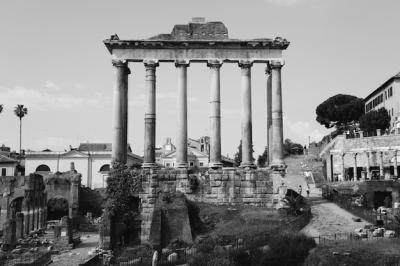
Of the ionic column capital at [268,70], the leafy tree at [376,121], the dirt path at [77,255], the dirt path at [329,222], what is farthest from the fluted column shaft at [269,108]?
the leafy tree at [376,121]

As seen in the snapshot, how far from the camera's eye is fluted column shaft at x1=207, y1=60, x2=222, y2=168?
3253cm

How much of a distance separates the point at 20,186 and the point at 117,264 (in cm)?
3593

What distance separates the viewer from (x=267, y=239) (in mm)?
22062

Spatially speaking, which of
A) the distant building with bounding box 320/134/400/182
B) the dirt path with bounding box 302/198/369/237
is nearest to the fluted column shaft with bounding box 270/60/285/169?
the dirt path with bounding box 302/198/369/237

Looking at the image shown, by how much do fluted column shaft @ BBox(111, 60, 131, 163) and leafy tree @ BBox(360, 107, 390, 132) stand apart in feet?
136

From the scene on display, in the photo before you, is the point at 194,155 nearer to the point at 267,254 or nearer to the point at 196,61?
the point at 196,61

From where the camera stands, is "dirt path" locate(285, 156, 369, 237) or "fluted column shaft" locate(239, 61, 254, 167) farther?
"fluted column shaft" locate(239, 61, 254, 167)

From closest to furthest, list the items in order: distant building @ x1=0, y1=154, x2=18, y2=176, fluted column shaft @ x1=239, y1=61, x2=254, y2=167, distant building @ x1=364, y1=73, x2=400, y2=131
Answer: fluted column shaft @ x1=239, y1=61, x2=254, y2=167 < distant building @ x1=364, y1=73, x2=400, y2=131 < distant building @ x1=0, y1=154, x2=18, y2=176

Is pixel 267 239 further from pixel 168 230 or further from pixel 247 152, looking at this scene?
pixel 247 152

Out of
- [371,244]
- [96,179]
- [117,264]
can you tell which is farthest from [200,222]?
[96,179]

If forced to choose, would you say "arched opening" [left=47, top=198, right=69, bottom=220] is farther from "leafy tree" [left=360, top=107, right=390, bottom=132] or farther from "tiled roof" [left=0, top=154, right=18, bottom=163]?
"leafy tree" [left=360, top=107, right=390, bottom=132]

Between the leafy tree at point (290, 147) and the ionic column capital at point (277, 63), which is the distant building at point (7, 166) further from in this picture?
the ionic column capital at point (277, 63)

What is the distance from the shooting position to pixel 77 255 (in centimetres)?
3616

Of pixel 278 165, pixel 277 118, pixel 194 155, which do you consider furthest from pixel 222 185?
pixel 194 155
